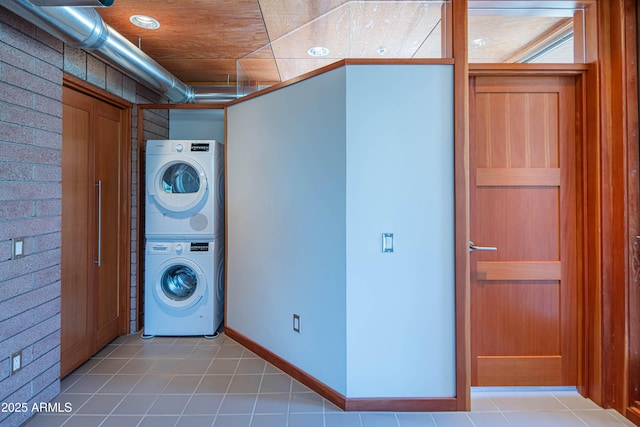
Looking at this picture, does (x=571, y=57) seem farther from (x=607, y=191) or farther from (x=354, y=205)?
(x=354, y=205)

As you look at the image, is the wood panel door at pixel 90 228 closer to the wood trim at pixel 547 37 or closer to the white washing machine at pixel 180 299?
the white washing machine at pixel 180 299

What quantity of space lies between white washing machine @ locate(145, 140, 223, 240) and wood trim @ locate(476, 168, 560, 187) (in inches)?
87.8

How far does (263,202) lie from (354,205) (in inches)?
36.3

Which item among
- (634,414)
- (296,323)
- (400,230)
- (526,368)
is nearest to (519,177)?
(400,230)

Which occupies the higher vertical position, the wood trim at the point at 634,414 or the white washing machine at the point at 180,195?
the white washing machine at the point at 180,195

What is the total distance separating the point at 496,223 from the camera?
2.24 m

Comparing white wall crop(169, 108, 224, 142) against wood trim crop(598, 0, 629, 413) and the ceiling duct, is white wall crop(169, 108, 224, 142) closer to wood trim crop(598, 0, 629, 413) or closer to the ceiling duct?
the ceiling duct

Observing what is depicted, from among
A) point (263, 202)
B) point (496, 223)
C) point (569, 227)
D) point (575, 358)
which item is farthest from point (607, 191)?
point (263, 202)

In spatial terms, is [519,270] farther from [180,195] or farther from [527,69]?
[180,195]

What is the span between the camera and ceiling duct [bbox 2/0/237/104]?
1.75 meters

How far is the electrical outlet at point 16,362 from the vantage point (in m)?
1.82

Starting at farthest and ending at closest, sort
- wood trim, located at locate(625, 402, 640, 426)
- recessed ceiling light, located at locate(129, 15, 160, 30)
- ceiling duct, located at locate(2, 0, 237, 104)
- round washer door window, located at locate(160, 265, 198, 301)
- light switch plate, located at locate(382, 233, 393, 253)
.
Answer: round washer door window, located at locate(160, 265, 198, 301) < recessed ceiling light, located at locate(129, 15, 160, 30) < light switch plate, located at locate(382, 233, 393, 253) < wood trim, located at locate(625, 402, 640, 426) < ceiling duct, located at locate(2, 0, 237, 104)

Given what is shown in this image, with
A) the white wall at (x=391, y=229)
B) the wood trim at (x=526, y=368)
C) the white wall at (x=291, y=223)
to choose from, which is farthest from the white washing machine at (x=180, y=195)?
the wood trim at (x=526, y=368)

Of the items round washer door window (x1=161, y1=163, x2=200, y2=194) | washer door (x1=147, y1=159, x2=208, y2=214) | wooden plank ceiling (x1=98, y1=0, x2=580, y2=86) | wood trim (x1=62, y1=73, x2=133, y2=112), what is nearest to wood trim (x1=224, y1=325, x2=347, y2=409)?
washer door (x1=147, y1=159, x2=208, y2=214)
